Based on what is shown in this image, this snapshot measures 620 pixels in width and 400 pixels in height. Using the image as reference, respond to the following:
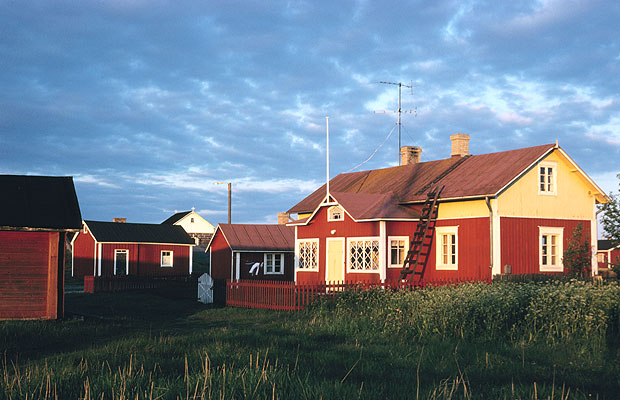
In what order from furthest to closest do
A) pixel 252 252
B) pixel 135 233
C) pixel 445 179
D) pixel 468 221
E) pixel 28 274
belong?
1. pixel 135 233
2. pixel 252 252
3. pixel 445 179
4. pixel 468 221
5. pixel 28 274

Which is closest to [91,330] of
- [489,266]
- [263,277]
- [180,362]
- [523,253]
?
[180,362]

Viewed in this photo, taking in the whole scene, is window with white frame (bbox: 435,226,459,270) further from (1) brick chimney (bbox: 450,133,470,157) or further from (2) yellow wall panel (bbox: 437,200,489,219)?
(1) brick chimney (bbox: 450,133,470,157)

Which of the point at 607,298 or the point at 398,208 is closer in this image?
the point at 607,298

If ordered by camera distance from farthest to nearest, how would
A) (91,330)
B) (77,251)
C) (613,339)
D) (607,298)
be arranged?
(77,251) < (91,330) < (607,298) < (613,339)

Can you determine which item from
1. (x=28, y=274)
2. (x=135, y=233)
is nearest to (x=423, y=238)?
(x=28, y=274)

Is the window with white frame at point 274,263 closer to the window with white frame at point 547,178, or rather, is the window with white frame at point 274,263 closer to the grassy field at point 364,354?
the window with white frame at point 547,178

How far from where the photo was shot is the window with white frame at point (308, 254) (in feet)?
97.2

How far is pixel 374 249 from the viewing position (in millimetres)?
26562

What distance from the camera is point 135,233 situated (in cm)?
4591

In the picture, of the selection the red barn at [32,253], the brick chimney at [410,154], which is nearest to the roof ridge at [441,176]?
the brick chimney at [410,154]

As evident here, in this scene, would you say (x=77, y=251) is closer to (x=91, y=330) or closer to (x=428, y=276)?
(x=428, y=276)

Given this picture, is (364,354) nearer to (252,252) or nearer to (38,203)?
(38,203)

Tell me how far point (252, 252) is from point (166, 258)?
11.5 m

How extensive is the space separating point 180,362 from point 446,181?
64.5 ft
